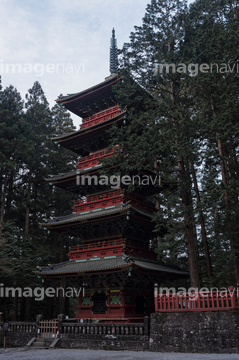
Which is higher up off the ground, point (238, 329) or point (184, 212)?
point (184, 212)

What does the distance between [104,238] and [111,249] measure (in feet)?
4.32

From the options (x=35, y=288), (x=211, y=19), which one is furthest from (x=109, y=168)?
(x=35, y=288)

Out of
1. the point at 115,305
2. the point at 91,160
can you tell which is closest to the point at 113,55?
the point at 91,160

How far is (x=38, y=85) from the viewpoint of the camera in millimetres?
38250

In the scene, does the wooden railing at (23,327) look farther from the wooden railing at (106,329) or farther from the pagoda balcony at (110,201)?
the pagoda balcony at (110,201)

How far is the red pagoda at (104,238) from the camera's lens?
1859 centimetres

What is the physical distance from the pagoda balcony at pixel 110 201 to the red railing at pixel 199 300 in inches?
309

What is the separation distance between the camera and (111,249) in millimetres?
19766

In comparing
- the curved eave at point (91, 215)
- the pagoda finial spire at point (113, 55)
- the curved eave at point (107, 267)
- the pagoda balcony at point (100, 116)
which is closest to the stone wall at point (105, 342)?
the curved eave at point (107, 267)

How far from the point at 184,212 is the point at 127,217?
411 centimetres

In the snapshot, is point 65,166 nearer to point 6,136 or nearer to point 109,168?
point 6,136

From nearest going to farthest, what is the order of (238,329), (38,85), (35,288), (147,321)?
(238,329)
(147,321)
(35,288)
(38,85)

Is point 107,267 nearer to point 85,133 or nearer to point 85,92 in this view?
point 85,133

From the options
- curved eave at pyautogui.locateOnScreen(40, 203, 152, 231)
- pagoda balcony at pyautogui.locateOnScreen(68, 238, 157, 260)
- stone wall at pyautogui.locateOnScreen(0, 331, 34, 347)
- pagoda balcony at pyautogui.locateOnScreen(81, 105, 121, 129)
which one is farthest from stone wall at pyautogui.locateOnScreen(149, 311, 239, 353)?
pagoda balcony at pyautogui.locateOnScreen(81, 105, 121, 129)
